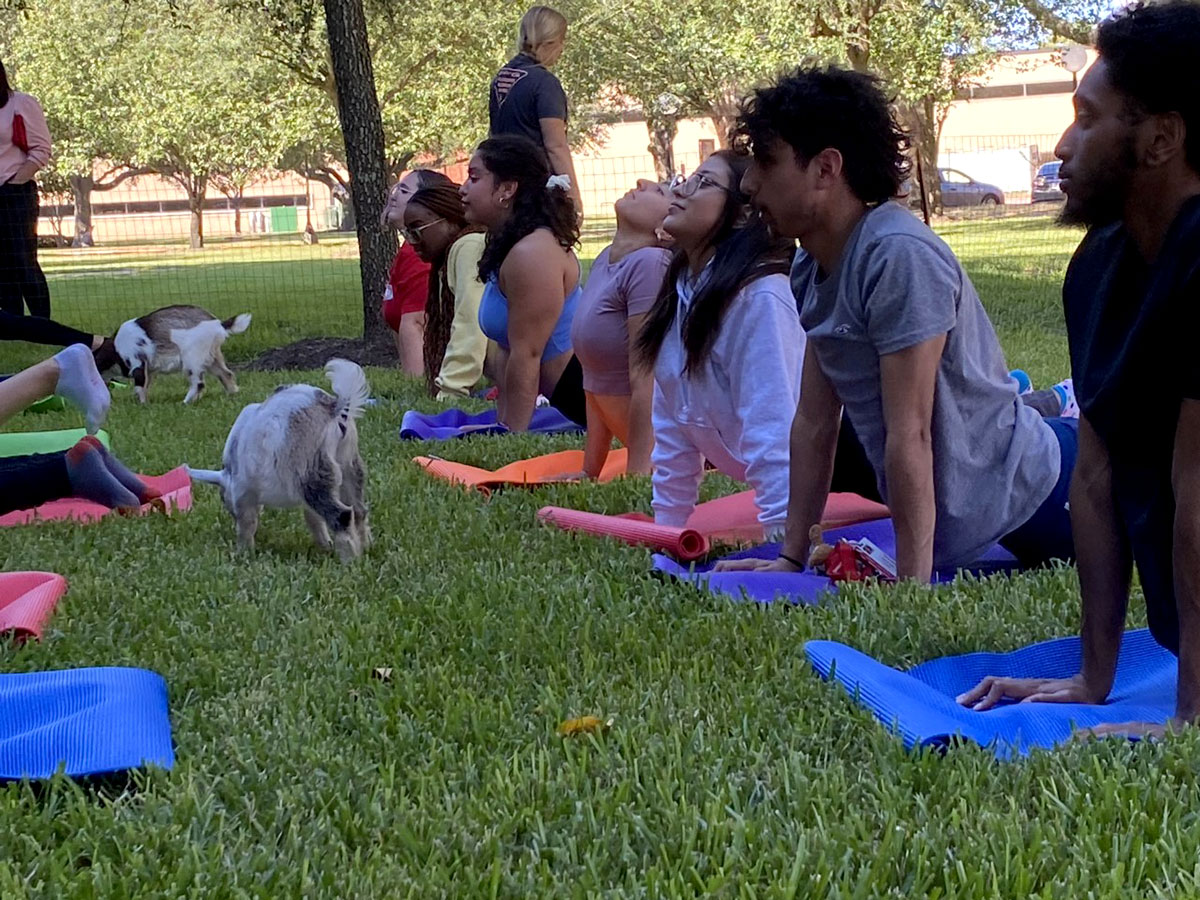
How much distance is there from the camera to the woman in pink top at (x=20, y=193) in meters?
10.5

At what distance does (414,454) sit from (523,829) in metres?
4.60

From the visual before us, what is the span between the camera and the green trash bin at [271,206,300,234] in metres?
61.7

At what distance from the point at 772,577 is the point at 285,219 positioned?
61.3 meters

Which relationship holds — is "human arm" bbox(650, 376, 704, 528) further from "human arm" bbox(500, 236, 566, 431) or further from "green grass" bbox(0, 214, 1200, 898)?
"human arm" bbox(500, 236, 566, 431)

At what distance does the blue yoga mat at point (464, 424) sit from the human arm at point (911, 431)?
3.79m

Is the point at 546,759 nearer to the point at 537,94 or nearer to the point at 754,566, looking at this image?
the point at 754,566

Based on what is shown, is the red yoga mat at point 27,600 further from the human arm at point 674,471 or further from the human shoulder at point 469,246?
the human shoulder at point 469,246

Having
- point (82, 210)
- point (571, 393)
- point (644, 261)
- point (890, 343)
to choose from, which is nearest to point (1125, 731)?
point (890, 343)

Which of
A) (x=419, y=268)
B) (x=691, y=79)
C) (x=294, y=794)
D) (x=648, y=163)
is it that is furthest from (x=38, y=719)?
(x=648, y=163)

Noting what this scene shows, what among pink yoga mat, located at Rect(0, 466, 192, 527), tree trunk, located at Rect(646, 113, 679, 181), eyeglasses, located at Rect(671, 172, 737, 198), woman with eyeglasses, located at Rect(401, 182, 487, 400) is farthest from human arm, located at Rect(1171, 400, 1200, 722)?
tree trunk, located at Rect(646, 113, 679, 181)

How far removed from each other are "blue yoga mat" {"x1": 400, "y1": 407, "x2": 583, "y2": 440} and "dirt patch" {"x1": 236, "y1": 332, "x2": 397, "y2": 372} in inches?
161

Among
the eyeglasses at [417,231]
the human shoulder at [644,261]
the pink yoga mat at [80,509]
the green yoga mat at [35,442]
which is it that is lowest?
the pink yoga mat at [80,509]

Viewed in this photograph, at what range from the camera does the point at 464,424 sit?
7770mm

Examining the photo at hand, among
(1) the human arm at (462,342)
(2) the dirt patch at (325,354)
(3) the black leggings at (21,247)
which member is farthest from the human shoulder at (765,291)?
(3) the black leggings at (21,247)
